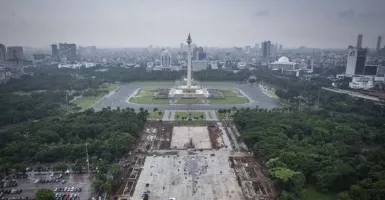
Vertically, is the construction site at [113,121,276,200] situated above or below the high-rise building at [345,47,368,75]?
below

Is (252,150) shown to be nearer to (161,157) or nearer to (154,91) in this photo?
(161,157)

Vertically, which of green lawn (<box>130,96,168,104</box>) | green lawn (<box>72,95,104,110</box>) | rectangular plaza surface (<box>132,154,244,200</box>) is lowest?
rectangular plaza surface (<box>132,154,244,200</box>)

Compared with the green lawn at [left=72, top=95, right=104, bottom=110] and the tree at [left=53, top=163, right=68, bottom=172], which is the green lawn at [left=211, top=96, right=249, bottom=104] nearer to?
the green lawn at [left=72, top=95, right=104, bottom=110]

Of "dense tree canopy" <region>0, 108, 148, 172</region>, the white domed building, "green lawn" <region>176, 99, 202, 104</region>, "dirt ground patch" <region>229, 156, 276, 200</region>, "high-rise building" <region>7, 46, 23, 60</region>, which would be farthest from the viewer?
the white domed building

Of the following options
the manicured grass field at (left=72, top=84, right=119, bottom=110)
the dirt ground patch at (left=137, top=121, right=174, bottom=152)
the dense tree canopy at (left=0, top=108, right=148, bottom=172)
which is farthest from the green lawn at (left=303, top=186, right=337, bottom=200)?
the manicured grass field at (left=72, top=84, right=119, bottom=110)

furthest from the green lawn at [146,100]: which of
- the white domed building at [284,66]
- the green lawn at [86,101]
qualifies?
the white domed building at [284,66]

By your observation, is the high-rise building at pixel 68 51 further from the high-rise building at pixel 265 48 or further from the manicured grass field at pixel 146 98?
the high-rise building at pixel 265 48

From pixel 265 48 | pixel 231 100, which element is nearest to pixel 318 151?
pixel 231 100
